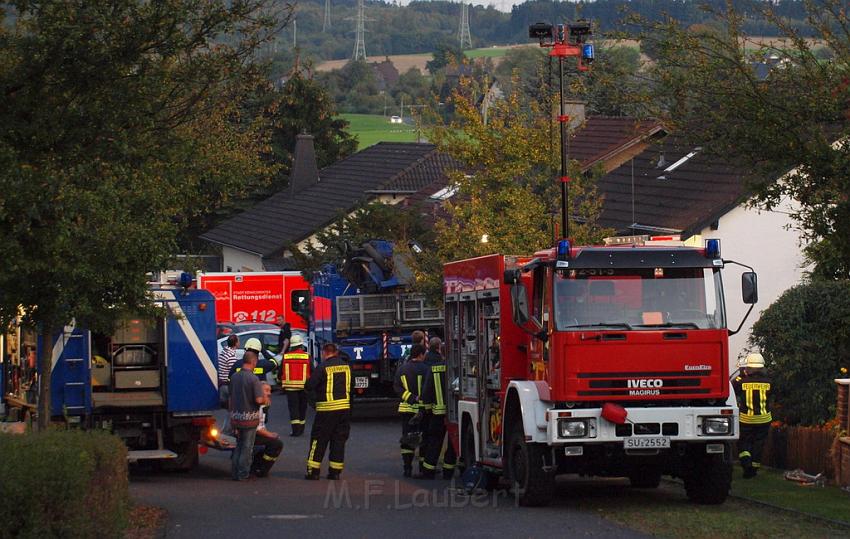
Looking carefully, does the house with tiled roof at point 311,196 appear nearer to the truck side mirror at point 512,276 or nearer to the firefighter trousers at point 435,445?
the firefighter trousers at point 435,445

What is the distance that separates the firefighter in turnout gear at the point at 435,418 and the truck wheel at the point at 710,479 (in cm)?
406

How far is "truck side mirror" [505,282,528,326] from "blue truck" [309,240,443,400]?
42.1 ft

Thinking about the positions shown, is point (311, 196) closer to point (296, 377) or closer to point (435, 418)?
point (296, 377)

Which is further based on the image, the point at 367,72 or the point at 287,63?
the point at 367,72

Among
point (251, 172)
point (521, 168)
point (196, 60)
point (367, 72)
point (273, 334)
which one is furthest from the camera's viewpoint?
point (367, 72)

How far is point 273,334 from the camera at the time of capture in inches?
1367

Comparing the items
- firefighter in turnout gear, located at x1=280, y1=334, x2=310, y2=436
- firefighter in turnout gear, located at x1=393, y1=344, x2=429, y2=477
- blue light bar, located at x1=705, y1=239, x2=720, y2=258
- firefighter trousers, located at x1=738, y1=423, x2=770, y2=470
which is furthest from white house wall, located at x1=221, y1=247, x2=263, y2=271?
blue light bar, located at x1=705, y1=239, x2=720, y2=258

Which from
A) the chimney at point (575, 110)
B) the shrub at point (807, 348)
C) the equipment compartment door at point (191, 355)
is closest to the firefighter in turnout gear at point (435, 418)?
the equipment compartment door at point (191, 355)

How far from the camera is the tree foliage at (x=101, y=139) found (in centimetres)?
1068

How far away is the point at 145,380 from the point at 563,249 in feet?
24.2

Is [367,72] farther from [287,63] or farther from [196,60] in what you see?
[196,60]

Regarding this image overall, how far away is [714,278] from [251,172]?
579cm

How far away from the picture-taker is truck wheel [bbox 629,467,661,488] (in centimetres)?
1491

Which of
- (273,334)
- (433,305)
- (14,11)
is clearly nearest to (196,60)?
(14,11)
